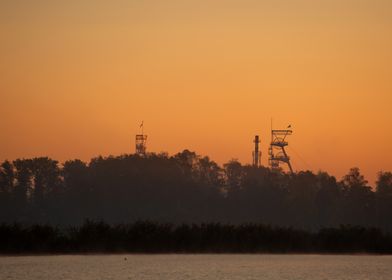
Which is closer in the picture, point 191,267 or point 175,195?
point 191,267

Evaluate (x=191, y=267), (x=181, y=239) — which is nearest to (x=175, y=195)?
(x=181, y=239)

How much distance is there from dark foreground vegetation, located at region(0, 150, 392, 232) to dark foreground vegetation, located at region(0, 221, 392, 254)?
72.2 ft

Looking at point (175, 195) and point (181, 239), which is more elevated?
point (175, 195)

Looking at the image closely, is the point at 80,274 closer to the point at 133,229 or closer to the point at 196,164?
the point at 133,229

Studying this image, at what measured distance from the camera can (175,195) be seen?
91.4 meters

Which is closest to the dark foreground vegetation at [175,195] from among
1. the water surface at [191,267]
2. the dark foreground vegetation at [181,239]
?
the dark foreground vegetation at [181,239]

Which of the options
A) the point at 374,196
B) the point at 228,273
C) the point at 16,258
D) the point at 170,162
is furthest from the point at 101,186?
the point at 228,273

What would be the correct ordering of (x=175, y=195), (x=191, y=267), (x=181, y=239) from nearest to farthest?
(x=191, y=267)
(x=181, y=239)
(x=175, y=195)

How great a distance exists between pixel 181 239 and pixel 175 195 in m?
33.0

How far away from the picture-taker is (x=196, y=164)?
98.9m

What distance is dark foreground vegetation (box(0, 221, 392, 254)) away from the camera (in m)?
51.8

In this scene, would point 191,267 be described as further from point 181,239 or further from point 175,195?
point 175,195

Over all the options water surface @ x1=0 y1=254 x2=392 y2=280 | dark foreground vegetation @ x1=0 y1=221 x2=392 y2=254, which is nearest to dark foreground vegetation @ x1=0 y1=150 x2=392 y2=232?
dark foreground vegetation @ x1=0 y1=221 x2=392 y2=254

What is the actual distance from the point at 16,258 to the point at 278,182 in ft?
166
